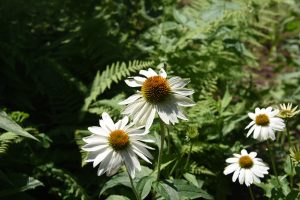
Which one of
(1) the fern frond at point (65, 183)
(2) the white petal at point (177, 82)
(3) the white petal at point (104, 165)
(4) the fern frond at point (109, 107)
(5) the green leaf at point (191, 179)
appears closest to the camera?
(3) the white petal at point (104, 165)

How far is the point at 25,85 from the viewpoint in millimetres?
2795

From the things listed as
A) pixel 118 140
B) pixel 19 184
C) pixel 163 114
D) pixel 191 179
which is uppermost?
pixel 163 114

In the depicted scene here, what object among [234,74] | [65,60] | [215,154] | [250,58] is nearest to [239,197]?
[215,154]

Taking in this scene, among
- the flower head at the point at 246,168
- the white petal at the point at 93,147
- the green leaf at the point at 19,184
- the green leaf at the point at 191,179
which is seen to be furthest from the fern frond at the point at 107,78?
the white petal at the point at 93,147

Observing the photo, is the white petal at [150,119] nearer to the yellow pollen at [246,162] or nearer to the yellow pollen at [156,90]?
the yellow pollen at [156,90]

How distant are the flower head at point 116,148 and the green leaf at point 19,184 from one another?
593 mm

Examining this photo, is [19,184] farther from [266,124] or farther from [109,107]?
[266,124]

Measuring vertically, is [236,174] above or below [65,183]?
above

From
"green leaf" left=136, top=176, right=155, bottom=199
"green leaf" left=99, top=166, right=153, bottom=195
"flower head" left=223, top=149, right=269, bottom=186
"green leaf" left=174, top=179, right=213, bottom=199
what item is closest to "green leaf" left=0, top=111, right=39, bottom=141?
"green leaf" left=99, top=166, right=153, bottom=195

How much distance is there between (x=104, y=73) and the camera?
2.60m

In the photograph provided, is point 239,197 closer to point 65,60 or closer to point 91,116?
point 91,116

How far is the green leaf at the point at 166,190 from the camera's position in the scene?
5.41 ft

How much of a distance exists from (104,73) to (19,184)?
77cm

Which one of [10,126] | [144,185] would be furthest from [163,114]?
[10,126]
